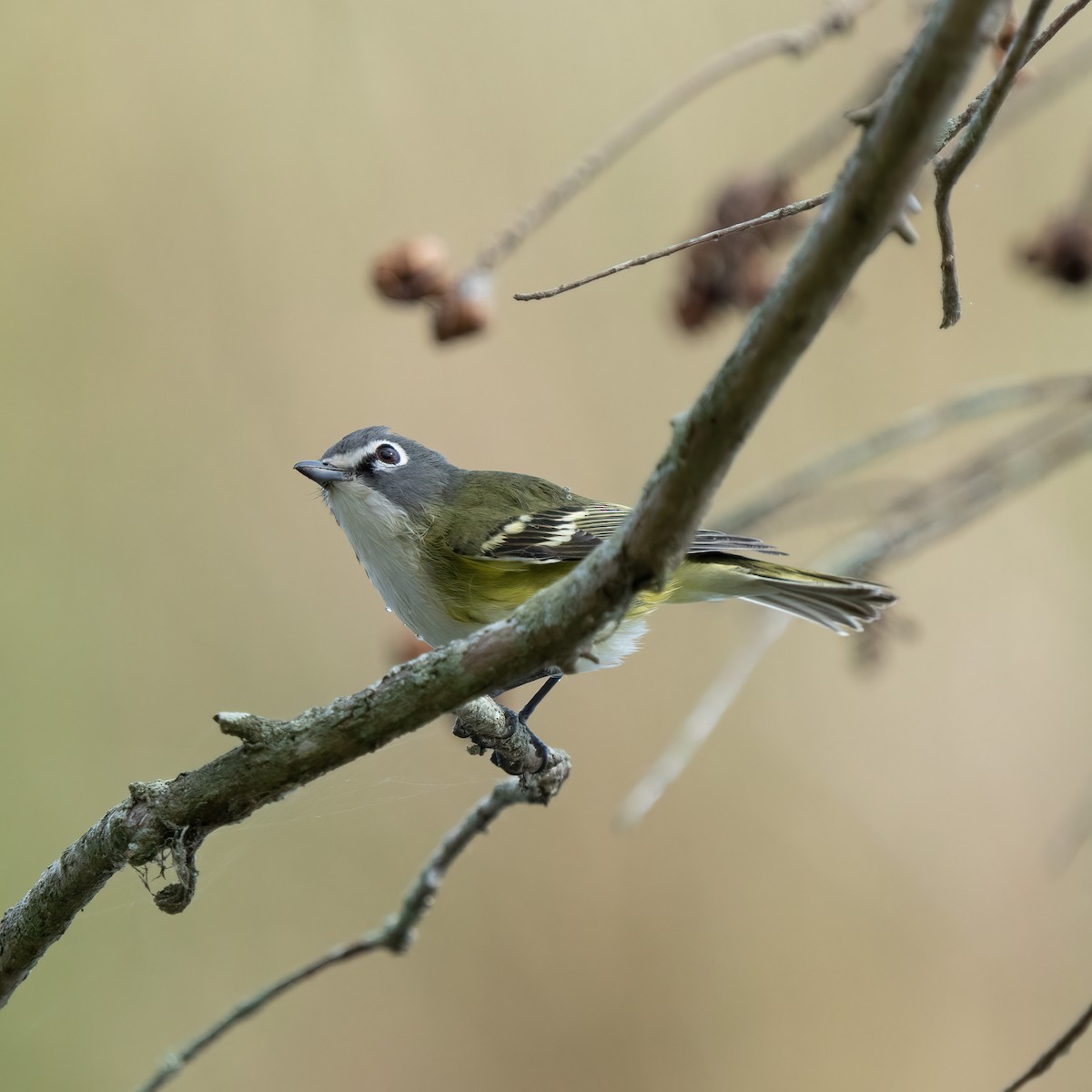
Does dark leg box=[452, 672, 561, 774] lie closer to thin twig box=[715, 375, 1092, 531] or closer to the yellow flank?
the yellow flank

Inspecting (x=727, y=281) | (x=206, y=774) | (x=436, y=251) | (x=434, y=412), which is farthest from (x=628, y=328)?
(x=206, y=774)

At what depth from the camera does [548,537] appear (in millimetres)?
2072

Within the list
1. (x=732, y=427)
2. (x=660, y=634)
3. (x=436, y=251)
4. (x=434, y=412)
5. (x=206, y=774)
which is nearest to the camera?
(x=732, y=427)

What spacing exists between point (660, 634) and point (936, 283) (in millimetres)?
1397

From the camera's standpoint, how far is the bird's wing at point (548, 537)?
2.00 m

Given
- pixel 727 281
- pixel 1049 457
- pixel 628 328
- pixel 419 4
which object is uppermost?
pixel 419 4

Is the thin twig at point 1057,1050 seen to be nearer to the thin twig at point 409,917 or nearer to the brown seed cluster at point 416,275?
the thin twig at point 409,917

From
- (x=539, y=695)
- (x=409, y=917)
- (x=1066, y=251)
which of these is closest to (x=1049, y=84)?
(x=1066, y=251)

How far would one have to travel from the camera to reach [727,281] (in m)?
2.09

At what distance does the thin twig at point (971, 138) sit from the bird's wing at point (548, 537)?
0.93 m

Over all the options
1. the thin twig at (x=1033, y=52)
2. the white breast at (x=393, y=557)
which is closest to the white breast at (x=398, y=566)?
the white breast at (x=393, y=557)

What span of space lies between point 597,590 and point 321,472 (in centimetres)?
111

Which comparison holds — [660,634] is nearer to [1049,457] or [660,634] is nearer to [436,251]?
[1049,457]

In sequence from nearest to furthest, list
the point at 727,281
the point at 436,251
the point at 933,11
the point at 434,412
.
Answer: the point at 933,11
the point at 436,251
the point at 727,281
the point at 434,412
